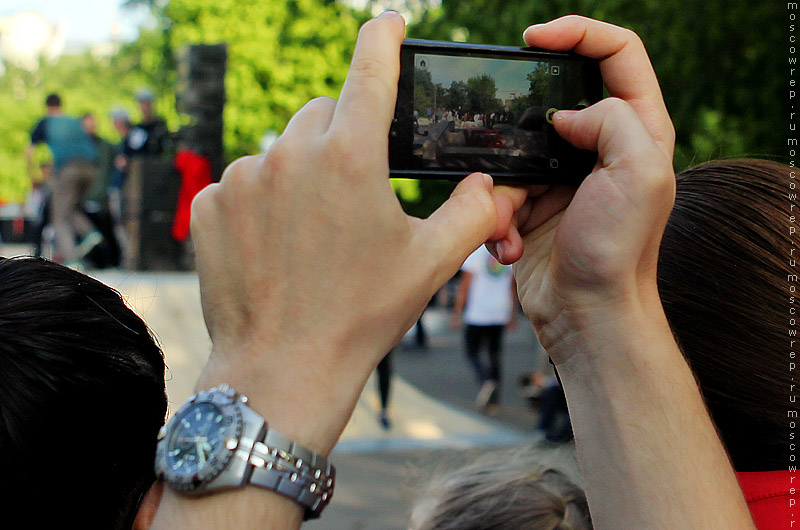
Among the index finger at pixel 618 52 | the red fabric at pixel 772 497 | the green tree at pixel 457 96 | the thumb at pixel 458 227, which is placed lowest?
the red fabric at pixel 772 497

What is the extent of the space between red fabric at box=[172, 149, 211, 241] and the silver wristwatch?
8819mm

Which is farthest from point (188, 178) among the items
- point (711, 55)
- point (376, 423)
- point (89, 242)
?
point (711, 55)

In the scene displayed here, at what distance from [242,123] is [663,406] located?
84.0 feet

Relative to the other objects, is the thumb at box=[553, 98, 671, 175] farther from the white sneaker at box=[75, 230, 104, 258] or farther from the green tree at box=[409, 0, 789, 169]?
the white sneaker at box=[75, 230, 104, 258]

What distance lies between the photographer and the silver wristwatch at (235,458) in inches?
32.2

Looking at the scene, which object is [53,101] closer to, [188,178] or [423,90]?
[188,178]

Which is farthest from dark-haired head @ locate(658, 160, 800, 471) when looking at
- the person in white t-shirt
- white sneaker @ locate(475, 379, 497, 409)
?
white sneaker @ locate(475, 379, 497, 409)

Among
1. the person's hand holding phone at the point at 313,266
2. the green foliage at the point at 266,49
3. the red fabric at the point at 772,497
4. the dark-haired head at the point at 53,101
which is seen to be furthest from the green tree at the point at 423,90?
the green foliage at the point at 266,49

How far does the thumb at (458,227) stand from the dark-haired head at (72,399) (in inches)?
16.1

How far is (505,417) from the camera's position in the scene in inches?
322

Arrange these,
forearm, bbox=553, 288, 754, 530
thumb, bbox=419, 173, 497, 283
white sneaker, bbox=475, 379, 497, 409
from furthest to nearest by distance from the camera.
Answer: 1. white sneaker, bbox=475, 379, 497, 409
2. forearm, bbox=553, 288, 754, 530
3. thumb, bbox=419, 173, 497, 283

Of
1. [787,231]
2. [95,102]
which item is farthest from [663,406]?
[95,102]

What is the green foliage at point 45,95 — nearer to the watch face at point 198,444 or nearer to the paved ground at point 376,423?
the paved ground at point 376,423

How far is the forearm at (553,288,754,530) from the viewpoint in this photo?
1.06 meters
